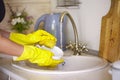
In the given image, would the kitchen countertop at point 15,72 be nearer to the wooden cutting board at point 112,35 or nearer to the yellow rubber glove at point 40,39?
the yellow rubber glove at point 40,39

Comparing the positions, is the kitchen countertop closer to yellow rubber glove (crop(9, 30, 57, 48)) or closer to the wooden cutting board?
yellow rubber glove (crop(9, 30, 57, 48))

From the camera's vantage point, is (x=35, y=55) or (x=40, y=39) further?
(x=40, y=39)

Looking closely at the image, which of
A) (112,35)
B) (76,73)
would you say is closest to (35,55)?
(76,73)

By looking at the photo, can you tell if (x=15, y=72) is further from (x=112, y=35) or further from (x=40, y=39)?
(x=112, y=35)

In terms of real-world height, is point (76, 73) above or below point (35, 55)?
below

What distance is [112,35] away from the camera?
1069 mm

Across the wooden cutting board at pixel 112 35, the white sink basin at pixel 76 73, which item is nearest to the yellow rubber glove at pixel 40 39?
the white sink basin at pixel 76 73

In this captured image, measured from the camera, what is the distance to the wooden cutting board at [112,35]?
104 centimetres

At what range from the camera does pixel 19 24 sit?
4.60 ft

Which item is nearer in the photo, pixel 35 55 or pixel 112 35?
pixel 35 55

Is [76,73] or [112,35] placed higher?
[112,35]

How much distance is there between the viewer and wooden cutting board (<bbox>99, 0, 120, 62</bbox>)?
104cm

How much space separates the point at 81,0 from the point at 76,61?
0.38 metres

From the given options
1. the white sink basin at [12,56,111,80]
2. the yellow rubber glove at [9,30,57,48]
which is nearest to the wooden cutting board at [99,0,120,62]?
the white sink basin at [12,56,111,80]
